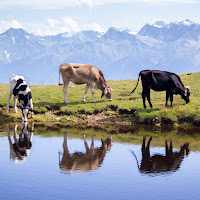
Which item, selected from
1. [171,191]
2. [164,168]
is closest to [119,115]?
[164,168]

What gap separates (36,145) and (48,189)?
7.36 metres

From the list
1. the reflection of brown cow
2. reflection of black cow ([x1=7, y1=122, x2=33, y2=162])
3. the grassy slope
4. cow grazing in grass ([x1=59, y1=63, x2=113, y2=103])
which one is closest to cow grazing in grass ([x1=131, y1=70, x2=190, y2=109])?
the grassy slope

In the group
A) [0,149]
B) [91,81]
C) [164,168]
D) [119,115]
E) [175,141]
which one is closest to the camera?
[164,168]

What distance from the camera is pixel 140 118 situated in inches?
1135

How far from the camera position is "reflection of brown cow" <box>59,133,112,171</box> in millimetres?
16906

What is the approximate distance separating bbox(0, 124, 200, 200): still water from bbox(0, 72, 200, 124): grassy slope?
3.39 m

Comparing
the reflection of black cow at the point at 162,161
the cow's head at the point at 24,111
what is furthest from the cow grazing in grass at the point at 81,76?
the reflection of black cow at the point at 162,161

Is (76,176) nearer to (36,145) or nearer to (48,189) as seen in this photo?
(48,189)

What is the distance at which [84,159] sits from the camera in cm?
1834

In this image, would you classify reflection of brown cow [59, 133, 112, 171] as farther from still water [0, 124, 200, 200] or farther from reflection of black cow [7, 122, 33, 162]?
reflection of black cow [7, 122, 33, 162]

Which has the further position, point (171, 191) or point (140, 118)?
point (140, 118)

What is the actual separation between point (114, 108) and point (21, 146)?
38.7 feet

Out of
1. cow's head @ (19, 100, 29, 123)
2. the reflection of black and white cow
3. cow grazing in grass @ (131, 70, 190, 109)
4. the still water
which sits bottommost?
the still water

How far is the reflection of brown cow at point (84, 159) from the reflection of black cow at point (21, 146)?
176cm
